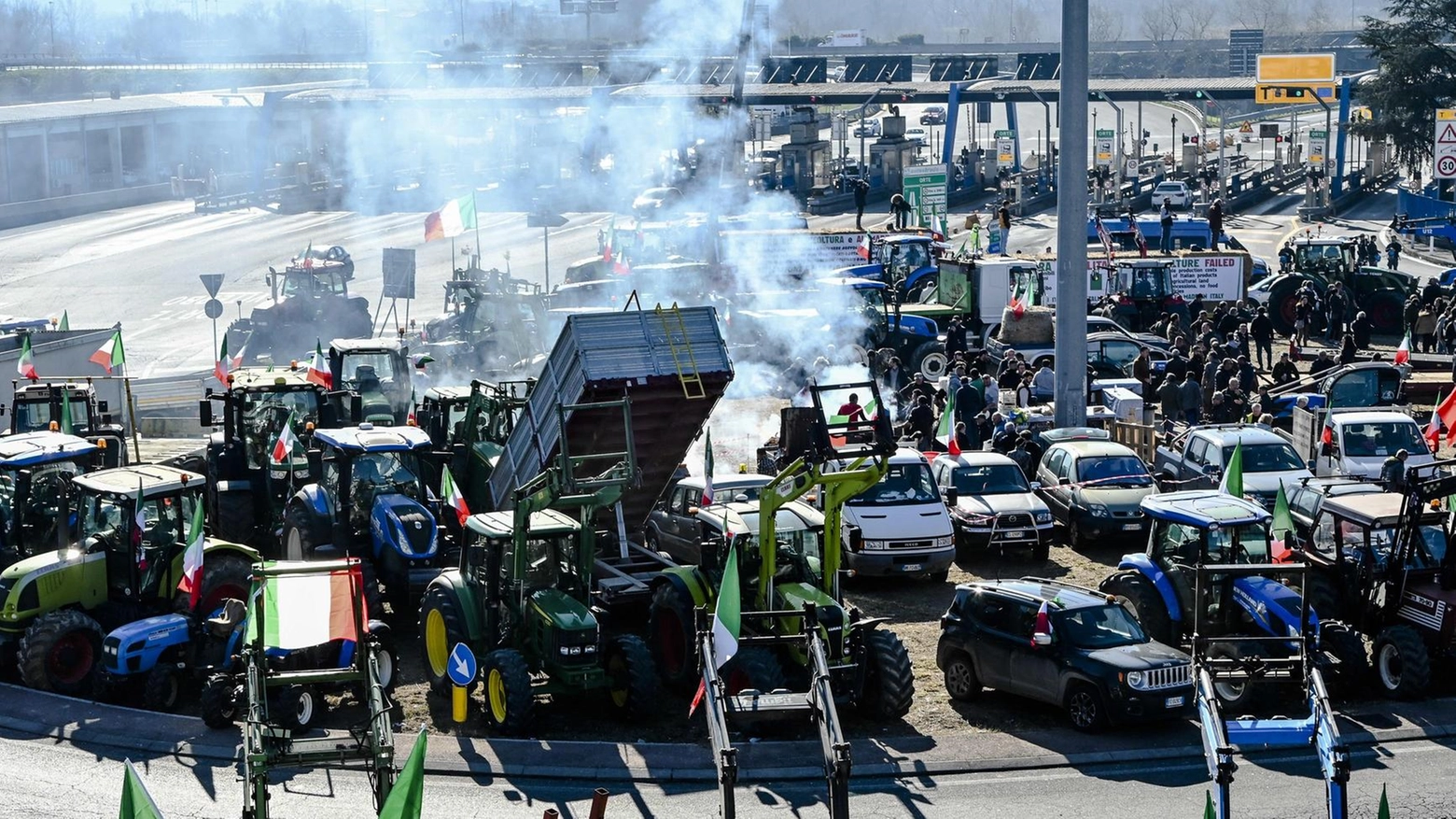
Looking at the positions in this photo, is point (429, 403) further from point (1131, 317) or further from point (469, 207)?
point (1131, 317)

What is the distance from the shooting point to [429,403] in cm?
2431

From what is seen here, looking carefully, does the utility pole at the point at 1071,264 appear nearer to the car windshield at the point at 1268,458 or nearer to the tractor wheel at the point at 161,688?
the car windshield at the point at 1268,458

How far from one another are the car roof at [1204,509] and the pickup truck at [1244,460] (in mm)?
4224

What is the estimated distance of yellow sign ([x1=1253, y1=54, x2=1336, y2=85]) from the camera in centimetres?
7331

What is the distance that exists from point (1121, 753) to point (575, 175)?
50243 mm

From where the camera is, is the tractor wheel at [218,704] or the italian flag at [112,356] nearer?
the tractor wheel at [218,704]

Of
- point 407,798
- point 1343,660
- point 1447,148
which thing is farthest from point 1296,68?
point 407,798

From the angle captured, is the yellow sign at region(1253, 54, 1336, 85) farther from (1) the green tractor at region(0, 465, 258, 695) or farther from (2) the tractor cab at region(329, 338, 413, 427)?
(1) the green tractor at region(0, 465, 258, 695)

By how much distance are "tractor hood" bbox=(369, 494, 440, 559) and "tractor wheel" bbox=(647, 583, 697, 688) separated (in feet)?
10.8

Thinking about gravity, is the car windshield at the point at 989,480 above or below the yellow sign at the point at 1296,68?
below

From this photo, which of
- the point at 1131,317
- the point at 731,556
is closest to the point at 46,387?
the point at 731,556

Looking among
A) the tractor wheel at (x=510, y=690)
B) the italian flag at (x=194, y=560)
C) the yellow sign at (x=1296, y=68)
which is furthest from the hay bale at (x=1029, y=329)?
the yellow sign at (x=1296, y=68)

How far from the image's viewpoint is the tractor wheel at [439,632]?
54.9ft

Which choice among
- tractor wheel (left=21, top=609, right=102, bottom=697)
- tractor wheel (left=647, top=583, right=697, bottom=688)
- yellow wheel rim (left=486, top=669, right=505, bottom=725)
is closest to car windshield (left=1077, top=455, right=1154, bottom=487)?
tractor wheel (left=647, top=583, right=697, bottom=688)
